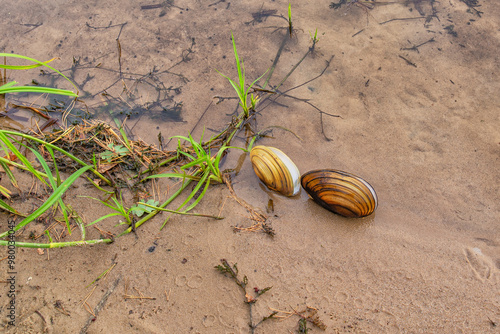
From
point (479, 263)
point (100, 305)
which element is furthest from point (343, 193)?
point (100, 305)

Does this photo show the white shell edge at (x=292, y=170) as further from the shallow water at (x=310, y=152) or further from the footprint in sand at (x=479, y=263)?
the footprint in sand at (x=479, y=263)

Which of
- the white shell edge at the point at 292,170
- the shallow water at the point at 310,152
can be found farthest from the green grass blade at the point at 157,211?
the white shell edge at the point at 292,170

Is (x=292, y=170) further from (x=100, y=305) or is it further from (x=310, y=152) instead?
(x=100, y=305)

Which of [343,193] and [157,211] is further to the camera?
[157,211]

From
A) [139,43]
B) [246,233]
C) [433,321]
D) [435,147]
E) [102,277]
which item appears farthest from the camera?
[139,43]

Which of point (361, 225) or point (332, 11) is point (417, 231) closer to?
point (361, 225)

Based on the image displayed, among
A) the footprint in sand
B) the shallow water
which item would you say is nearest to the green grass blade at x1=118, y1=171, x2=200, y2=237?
the shallow water

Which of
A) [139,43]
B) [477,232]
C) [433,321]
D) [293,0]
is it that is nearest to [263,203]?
[433,321]
